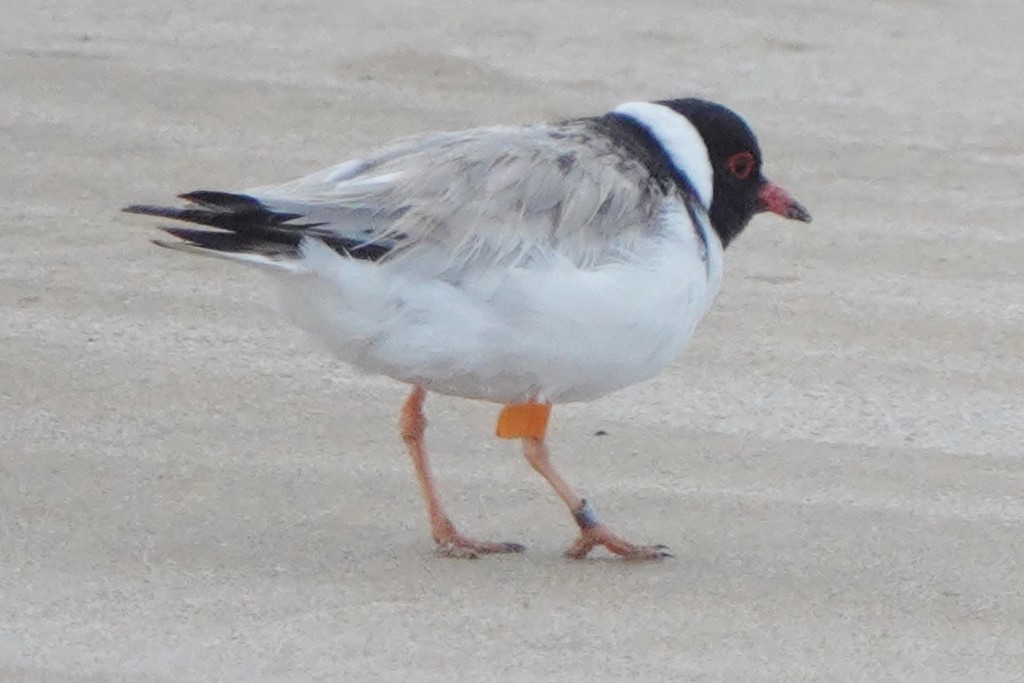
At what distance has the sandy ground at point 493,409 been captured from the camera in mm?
4031

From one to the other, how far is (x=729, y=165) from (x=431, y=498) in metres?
0.99

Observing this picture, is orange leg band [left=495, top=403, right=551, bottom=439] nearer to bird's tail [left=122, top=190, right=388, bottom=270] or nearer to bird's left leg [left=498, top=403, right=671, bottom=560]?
bird's left leg [left=498, top=403, right=671, bottom=560]

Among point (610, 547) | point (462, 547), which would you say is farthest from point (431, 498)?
point (610, 547)

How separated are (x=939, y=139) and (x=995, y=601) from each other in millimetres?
3391

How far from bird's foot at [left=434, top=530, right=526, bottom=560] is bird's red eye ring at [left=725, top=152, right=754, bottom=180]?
3.23 ft

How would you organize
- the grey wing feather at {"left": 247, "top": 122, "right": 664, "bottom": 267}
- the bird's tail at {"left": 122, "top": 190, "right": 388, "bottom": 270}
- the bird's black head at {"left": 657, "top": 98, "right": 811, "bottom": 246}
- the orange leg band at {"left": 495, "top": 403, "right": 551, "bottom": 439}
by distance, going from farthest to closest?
1. the bird's black head at {"left": 657, "top": 98, "right": 811, "bottom": 246}
2. the orange leg band at {"left": 495, "top": 403, "right": 551, "bottom": 439}
3. the grey wing feather at {"left": 247, "top": 122, "right": 664, "bottom": 267}
4. the bird's tail at {"left": 122, "top": 190, "right": 388, "bottom": 270}

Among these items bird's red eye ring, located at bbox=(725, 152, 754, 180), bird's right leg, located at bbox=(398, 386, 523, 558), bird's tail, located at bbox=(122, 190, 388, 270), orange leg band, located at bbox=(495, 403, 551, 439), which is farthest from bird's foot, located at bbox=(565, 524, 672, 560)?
bird's red eye ring, located at bbox=(725, 152, 754, 180)

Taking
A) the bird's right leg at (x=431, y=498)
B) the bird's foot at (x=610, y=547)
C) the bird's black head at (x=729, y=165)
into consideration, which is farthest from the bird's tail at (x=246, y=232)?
the bird's black head at (x=729, y=165)

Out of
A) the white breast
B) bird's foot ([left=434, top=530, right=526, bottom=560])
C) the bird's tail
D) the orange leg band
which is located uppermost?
the bird's tail

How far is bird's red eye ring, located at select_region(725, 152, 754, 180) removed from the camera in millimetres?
4863

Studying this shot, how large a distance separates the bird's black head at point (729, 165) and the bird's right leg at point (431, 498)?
0.76m

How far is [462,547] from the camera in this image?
14.5 ft

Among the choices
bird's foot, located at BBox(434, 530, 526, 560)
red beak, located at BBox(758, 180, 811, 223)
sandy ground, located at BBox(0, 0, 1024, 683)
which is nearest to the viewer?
sandy ground, located at BBox(0, 0, 1024, 683)

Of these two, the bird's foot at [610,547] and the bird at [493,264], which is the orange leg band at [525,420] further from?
the bird's foot at [610,547]
